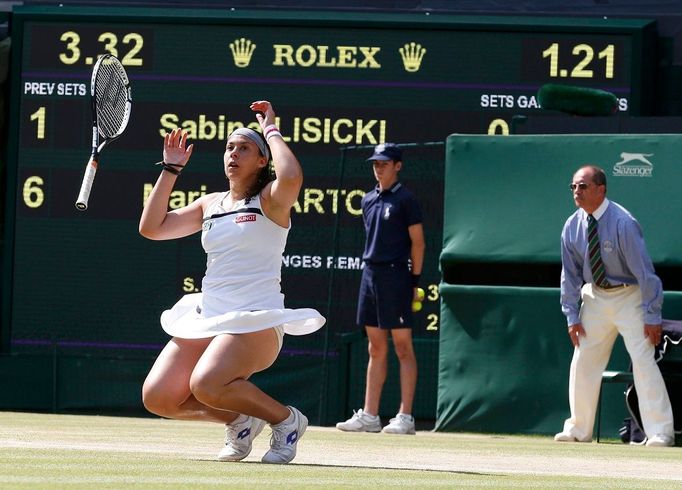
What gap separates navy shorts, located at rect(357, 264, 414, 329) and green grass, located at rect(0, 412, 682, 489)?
75cm

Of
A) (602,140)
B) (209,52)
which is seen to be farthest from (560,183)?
(209,52)

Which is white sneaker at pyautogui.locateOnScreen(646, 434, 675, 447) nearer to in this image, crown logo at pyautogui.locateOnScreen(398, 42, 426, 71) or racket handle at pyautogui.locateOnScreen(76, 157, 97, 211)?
crown logo at pyautogui.locateOnScreen(398, 42, 426, 71)

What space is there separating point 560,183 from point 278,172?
4.09 metres

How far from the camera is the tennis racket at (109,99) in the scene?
811 cm

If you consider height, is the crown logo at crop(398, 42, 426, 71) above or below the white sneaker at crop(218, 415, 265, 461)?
above

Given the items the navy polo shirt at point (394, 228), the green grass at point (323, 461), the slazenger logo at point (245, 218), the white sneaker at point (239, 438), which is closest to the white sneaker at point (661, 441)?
the green grass at point (323, 461)

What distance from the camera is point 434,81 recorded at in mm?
11633

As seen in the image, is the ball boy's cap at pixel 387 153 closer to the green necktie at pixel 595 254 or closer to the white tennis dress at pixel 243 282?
the green necktie at pixel 595 254

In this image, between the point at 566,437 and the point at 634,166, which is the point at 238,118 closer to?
the point at 634,166

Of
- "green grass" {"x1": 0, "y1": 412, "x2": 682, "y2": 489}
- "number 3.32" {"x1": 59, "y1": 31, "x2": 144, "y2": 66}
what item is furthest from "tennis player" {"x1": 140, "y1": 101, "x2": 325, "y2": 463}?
"number 3.32" {"x1": 59, "y1": 31, "x2": 144, "y2": 66}

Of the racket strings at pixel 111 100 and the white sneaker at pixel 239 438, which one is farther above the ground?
the racket strings at pixel 111 100

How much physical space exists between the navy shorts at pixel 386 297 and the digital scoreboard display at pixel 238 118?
1355 millimetres

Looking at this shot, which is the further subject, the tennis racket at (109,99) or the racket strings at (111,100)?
the racket strings at (111,100)

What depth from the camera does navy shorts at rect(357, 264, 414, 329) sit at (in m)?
10.1
